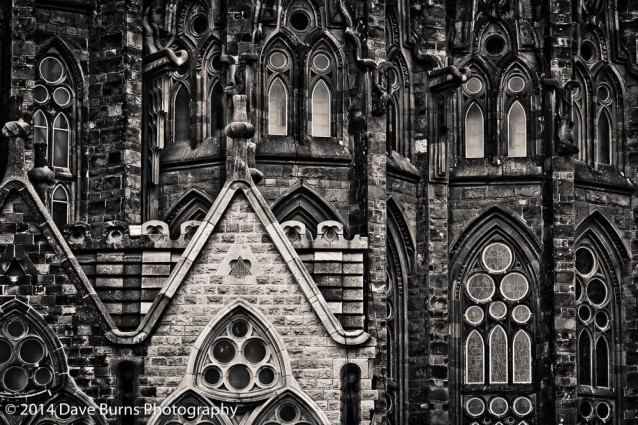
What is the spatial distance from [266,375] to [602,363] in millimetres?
12422

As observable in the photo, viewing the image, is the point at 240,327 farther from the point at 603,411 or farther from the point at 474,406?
the point at 603,411

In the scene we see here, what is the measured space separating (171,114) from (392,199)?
5513 mm

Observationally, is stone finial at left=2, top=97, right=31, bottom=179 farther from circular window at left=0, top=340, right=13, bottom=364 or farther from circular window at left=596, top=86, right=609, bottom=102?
circular window at left=596, top=86, right=609, bottom=102

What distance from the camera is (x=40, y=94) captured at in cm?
5900

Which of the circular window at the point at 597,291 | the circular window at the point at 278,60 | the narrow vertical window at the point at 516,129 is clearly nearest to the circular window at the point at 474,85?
the narrow vertical window at the point at 516,129

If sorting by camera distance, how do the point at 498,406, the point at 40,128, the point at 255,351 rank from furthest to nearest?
the point at 498,406 → the point at 40,128 → the point at 255,351

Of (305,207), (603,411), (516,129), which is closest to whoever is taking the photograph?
(305,207)

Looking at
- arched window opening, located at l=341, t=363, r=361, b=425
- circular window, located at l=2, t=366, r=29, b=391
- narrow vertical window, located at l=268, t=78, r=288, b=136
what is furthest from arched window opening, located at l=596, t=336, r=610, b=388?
circular window, located at l=2, t=366, r=29, b=391

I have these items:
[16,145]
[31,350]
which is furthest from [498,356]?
[16,145]

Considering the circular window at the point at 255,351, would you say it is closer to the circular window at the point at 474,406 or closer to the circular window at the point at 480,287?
the circular window at the point at 474,406

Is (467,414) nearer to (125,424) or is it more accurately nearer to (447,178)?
(447,178)

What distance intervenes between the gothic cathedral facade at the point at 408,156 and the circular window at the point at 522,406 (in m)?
0.07

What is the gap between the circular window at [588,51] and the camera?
61812 millimetres

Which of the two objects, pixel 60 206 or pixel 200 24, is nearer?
→ pixel 60 206
